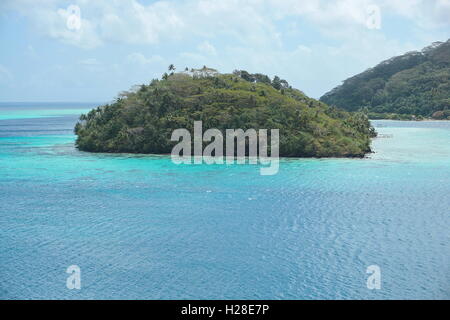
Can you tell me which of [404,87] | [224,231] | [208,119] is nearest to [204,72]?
[208,119]

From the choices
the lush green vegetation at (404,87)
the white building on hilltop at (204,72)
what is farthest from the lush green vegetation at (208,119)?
the lush green vegetation at (404,87)

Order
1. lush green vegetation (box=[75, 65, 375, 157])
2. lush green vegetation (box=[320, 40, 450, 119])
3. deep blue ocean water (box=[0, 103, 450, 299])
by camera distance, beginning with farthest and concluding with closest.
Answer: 1. lush green vegetation (box=[320, 40, 450, 119])
2. lush green vegetation (box=[75, 65, 375, 157])
3. deep blue ocean water (box=[0, 103, 450, 299])

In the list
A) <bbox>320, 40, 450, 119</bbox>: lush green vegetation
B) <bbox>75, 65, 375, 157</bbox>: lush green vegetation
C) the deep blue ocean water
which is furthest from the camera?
<bbox>320, 40, 450, 119</bbox>: lush green vegetation

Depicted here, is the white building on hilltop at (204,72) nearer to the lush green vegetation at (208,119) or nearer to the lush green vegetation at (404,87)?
the lush green vegetation at (208,119)

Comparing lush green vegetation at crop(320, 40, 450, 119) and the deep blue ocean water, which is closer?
the deep blue ocean water

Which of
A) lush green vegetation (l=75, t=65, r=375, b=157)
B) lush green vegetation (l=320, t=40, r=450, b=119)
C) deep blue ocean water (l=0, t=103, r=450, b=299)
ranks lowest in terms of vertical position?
deep blue ocean water (l=0, t=103, r=450, b=299)

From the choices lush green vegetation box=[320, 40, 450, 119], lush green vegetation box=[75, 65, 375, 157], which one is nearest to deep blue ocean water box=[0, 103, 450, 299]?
lush green vegetation box=[75, 65, 375, 157]

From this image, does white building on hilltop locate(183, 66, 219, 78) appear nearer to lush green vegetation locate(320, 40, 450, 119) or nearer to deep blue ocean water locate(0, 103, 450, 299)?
deep blue ocean water locate(0, 103, 450, 299)

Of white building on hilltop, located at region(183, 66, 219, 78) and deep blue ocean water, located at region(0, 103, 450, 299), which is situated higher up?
white building on hilltop, located at region(183, 66, 219, 78)
